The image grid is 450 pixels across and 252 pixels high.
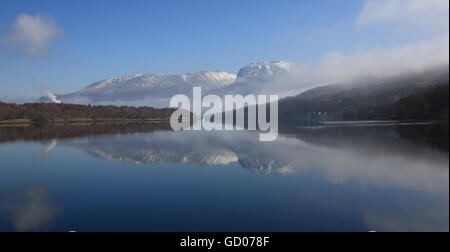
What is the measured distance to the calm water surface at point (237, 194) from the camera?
8.31m

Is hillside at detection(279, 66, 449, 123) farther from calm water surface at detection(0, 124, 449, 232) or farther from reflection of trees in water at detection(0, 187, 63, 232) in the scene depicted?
reflection of trees in water at detection(0, 187, 63, 232)

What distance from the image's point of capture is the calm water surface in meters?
8.31

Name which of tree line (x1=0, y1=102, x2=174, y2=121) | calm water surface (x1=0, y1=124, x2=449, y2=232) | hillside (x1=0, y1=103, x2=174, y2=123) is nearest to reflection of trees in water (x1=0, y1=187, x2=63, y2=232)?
calm water surface (x1=0, y1=124, x2=449, y2=232)

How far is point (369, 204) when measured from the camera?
31.4 feet

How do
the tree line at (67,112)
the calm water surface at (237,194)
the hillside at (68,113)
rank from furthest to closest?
1. the tree line at (67,112)
2. the hillside at (68,113)
3. the calm water surface at (237,194)

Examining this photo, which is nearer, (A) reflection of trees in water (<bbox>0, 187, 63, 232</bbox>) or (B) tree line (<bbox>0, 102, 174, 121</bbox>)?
(A) reflection of trees in water (<bbox>0, 187, 63, 232</bbox>)

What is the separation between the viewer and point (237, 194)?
11398 mm

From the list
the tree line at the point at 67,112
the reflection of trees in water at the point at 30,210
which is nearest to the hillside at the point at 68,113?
the tree line at the point at 67,112

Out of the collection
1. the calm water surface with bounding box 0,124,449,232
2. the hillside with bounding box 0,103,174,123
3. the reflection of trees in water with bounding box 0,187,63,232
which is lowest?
the reflection of trees in water with bounding box 0,187,63,232

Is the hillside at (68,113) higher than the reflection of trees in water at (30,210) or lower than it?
higher

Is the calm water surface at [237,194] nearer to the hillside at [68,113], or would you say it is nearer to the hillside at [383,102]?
the hillside at [383,102]

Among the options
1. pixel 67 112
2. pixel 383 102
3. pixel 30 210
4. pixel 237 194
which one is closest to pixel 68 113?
pixel 67 112
